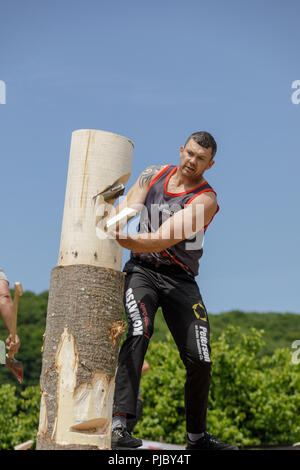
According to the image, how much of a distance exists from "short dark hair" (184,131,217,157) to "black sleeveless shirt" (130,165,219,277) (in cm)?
29

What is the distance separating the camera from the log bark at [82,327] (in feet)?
12.0

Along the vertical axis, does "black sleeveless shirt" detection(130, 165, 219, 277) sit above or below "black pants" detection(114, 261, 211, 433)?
above

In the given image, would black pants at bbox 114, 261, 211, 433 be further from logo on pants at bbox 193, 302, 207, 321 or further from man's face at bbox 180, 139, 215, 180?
man's face at bbox 180, 139, 215, 180

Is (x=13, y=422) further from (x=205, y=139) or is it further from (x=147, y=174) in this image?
(x=205, y=139)

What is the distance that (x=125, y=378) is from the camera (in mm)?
4309

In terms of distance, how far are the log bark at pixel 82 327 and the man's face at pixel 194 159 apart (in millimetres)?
679

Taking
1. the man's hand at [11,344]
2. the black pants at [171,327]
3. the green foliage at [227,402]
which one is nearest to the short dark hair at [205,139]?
the black pants at [171,327]

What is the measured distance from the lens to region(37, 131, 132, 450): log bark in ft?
12.0

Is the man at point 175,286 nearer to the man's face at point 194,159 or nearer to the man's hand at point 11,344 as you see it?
the man's face at point 194,159

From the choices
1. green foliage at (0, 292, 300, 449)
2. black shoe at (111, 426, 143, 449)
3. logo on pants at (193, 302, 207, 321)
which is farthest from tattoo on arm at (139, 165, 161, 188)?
green foliage at (0, 292, 300, 449)

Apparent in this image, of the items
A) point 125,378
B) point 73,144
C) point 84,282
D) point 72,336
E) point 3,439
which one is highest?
point 73,144
